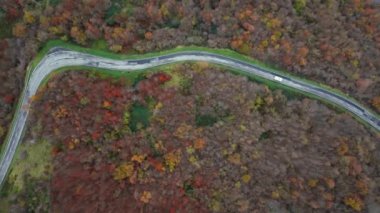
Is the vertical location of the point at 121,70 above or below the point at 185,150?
above

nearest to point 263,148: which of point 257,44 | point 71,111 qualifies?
point 257,44

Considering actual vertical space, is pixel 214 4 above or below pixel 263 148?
above

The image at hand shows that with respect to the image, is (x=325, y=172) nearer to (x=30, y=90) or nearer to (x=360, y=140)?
(x=360, y=140)

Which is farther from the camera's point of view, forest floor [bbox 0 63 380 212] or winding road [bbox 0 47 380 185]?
winding road [bbox 0 47 380 185]

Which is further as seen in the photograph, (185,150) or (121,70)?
(121,70)
